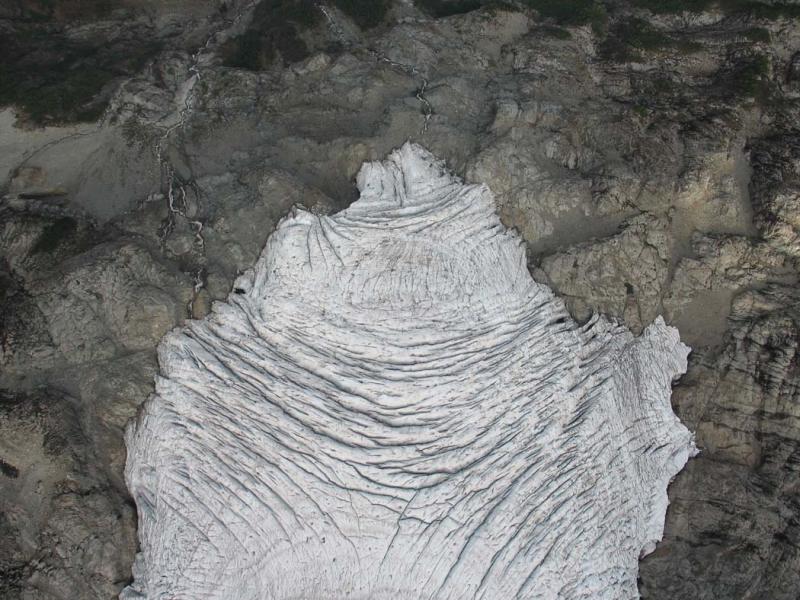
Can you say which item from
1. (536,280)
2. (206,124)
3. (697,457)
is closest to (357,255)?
(536,280)

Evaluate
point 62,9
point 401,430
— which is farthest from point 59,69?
point 401,430

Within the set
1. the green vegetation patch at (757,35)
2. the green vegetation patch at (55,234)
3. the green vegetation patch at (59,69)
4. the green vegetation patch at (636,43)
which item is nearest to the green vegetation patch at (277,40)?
the green vegetation patch at (59,69)

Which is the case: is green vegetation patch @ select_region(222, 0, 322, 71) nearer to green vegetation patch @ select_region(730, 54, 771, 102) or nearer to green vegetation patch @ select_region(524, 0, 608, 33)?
green vegetation patch @ select_region(524, 0, 608, 33)

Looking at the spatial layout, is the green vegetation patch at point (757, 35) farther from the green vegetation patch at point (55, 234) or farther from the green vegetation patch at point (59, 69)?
the green vegetation patch at point (55, 234)

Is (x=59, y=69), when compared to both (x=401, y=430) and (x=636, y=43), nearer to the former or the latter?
(x=401, y=430)

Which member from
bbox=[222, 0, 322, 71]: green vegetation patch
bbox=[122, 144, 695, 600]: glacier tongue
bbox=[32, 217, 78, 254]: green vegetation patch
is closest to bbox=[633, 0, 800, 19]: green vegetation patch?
bbox=[122, 144, 695, 600]: glacier tongue
